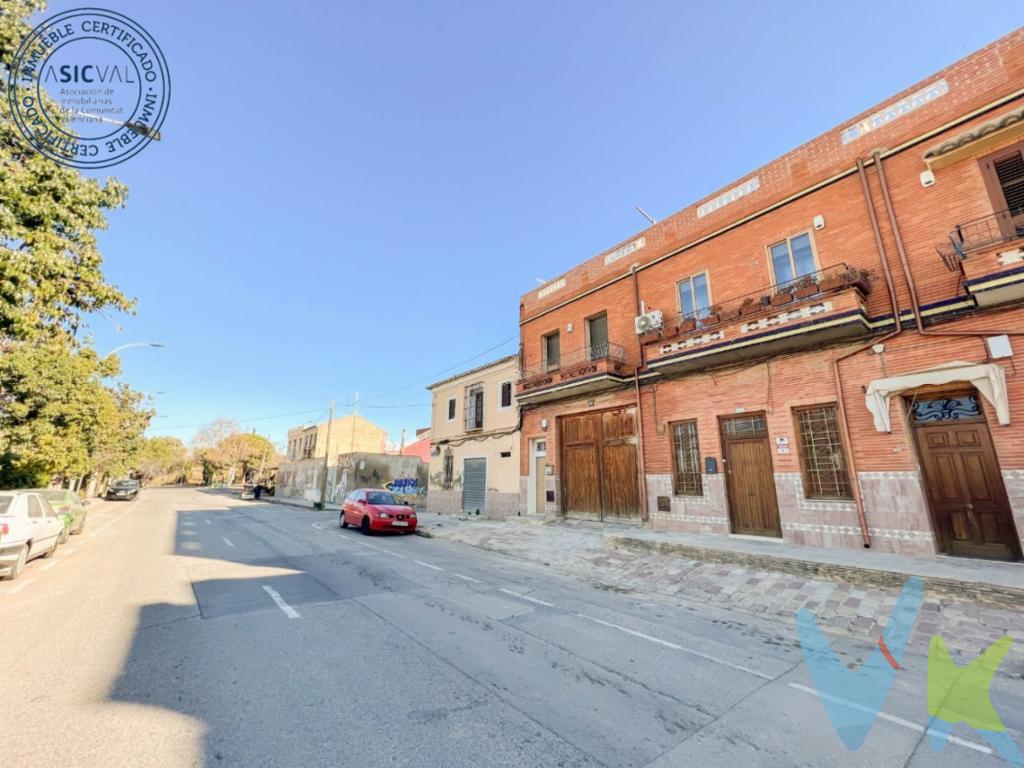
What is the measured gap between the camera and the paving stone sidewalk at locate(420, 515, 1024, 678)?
17.9 feet

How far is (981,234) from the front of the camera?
8172 mm

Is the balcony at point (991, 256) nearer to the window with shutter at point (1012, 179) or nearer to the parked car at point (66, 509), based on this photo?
the window with shutter at point (1012, 179)

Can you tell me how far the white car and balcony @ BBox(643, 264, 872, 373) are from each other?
1454 centimetres

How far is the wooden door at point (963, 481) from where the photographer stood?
765 centimetres

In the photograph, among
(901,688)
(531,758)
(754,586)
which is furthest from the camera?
(754,586)

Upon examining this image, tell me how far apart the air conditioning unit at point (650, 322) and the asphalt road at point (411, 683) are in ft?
27.0

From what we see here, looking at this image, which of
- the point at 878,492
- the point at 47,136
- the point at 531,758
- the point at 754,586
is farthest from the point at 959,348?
the point at 47,136

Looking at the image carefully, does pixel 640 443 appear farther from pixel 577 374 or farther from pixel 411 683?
pixel 411 683

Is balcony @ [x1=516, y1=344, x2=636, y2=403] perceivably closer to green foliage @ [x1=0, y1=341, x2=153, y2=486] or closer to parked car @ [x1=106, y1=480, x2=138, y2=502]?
green foliage @ [x1=0, y1=341, x2=153, y2=486]

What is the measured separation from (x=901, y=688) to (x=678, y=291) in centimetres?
1102

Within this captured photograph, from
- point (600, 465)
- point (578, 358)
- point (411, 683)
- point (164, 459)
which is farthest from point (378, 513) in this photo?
point (164, 459)

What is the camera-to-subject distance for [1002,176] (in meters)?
8.20

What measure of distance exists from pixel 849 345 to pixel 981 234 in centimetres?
286

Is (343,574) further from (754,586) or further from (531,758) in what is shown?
(754,586)
